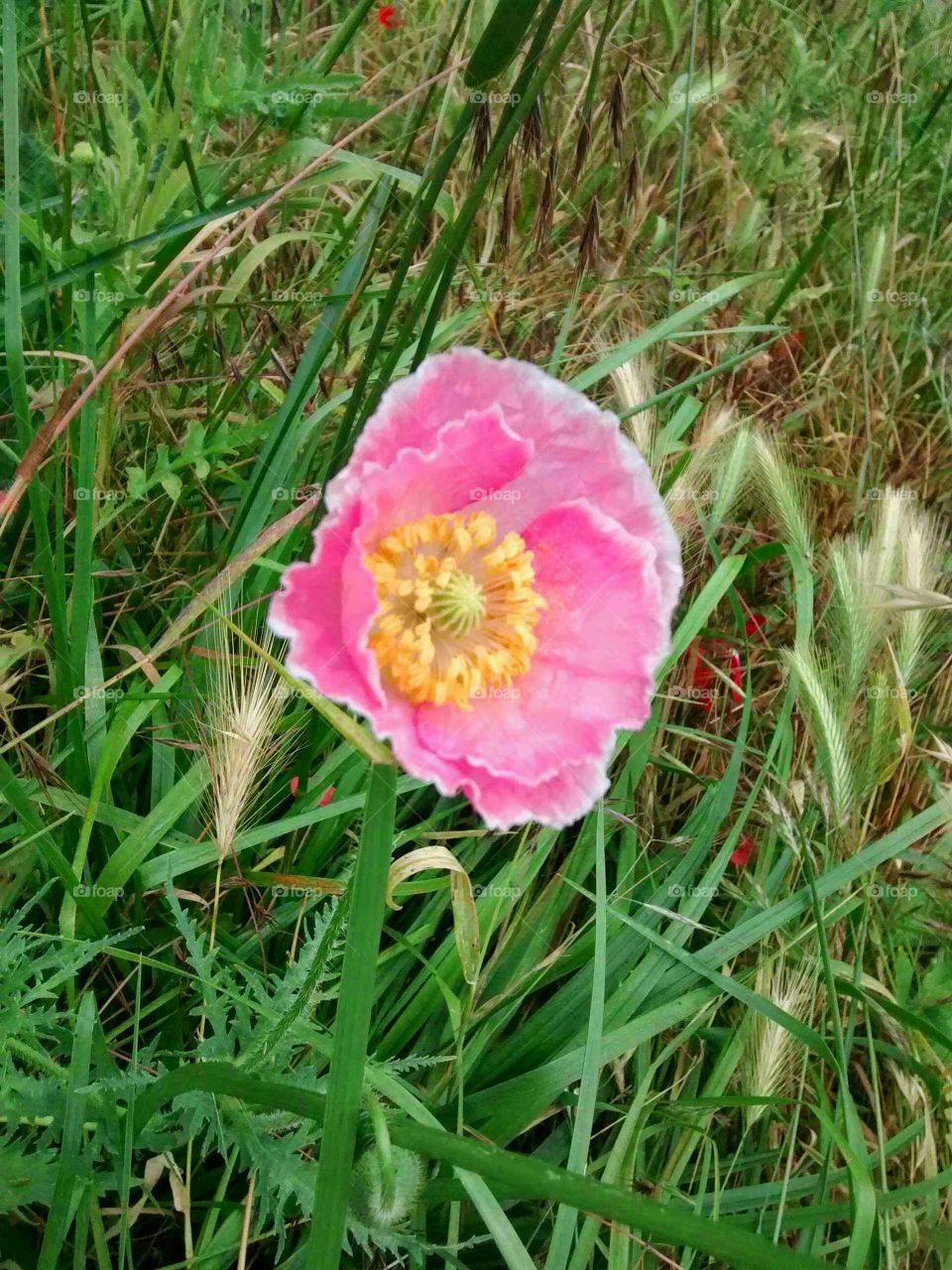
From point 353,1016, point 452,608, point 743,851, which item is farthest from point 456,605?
point 743,851

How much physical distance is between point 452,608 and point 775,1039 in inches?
31.8

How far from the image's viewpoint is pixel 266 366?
1.67 metres

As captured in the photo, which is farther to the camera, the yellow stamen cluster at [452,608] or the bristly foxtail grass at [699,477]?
the bristly foxtail grass at [699,477]

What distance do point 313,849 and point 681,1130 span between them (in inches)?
24.8

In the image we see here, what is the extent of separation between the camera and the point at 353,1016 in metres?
0.72

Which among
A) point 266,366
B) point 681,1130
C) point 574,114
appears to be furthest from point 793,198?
point 681,1130

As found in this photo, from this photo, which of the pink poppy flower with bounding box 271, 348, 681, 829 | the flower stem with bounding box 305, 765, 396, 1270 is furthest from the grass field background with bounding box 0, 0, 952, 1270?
the pink poppy flower with bounding box 271, 348, 681, 829

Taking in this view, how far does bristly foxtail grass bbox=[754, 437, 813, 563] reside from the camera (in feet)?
4.76

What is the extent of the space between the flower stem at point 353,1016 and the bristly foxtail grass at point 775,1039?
67 cm

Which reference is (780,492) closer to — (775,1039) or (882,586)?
(882,586)

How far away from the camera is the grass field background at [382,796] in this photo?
41.0 inches

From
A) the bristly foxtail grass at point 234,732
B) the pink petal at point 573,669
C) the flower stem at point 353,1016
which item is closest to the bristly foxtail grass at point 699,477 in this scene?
the pink petal at point 573,669

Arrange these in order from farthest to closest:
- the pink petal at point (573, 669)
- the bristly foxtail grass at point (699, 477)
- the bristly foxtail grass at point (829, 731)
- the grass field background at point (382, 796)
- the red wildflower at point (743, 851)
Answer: the red wildflower at point (743, 851) < the bristly foxtail grass at point (699, 477) < the bristly foxtail grass at point (829, 731) < the grass field background at point (382, 796) < the pink petal at point (573, 669)

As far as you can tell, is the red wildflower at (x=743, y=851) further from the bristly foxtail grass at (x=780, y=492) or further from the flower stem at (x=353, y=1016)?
the flower stem at (x=353, y=1016)
